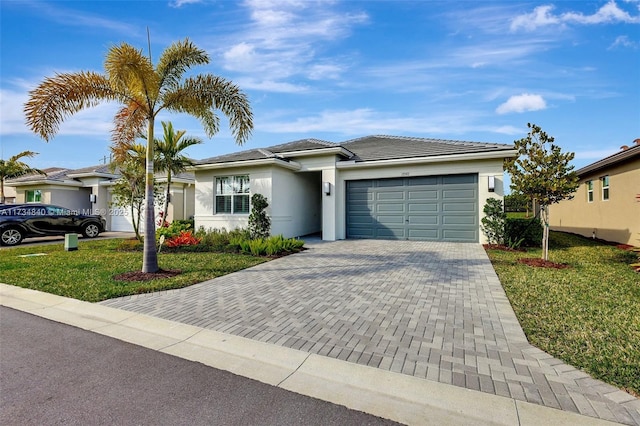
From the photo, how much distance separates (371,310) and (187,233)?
31.1 ft

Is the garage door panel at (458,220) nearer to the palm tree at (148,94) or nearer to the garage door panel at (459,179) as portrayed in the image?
the garage door panel at (459,179)

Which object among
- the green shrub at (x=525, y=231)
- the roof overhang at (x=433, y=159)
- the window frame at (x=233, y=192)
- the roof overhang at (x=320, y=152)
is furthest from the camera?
the window frame at (x=233, y=192)

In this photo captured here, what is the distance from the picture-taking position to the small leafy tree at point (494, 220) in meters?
11.0

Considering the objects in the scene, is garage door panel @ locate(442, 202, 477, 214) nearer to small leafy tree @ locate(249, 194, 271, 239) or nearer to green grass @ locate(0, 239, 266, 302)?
small leafy tree @ locate(249, 194, 271, 239)

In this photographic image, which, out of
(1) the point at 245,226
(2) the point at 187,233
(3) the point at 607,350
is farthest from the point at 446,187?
(2) the point at 187,233

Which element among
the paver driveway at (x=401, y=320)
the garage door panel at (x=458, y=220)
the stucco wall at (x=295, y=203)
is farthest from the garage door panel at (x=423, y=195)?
the stucco wall at (x=295, y=203)

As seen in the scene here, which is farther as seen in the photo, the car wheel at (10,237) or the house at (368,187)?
the car wheel at (10,237)

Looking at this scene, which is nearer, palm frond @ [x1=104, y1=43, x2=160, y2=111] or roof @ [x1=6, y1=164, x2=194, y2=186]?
palm frond @ [x1=104, y1=43, x2=160, y2=111]

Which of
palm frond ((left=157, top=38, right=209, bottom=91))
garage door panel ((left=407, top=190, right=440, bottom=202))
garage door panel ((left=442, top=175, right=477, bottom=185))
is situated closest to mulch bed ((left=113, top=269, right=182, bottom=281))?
palm frond ((left=157, top=38, right=209, bottom=91))

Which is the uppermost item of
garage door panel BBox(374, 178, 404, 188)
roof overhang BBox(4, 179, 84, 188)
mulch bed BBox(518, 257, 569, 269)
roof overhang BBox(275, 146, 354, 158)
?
roof overhang BBox(275, 146, 354, 158)

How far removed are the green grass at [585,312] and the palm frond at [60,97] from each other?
9371 mm

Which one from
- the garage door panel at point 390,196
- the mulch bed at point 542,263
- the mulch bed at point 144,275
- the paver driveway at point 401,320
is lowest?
the paver driveway at point 401,320

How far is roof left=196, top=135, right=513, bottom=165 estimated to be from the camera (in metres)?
11.8

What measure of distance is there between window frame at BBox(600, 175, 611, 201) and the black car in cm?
2367
